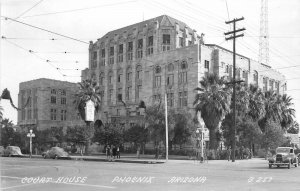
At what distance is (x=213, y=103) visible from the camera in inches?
2002

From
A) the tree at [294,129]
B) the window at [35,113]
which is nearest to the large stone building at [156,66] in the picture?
the tree at [294,129]

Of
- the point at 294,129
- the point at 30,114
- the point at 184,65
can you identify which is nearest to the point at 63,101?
the point at 30,114

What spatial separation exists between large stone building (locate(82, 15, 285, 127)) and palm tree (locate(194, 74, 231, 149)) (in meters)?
16.3

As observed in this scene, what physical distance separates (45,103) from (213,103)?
6032 centimetres

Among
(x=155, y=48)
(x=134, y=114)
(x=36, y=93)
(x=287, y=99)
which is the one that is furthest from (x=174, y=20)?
(x=36, y=93)

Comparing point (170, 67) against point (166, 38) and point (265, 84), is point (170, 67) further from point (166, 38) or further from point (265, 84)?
point (265, 84)

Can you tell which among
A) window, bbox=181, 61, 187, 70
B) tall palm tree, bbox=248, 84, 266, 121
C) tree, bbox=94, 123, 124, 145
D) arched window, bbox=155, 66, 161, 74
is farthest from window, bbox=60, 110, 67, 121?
tall palm tree, bbox=248, 84, 266, 121

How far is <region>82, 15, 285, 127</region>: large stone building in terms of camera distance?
72.9 m

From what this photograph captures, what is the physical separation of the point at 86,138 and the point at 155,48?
2985 centimetres

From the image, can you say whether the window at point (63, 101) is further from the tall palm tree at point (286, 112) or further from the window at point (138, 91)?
the tall palm tree at point (286, 112)

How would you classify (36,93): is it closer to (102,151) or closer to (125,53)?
(125,53)

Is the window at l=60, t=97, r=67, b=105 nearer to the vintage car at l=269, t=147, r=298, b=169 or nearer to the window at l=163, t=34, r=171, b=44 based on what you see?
the window at l=163, t=34, r=171, b=44

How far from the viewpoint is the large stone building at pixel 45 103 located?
100688mm

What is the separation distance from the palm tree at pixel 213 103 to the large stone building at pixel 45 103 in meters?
51.4
